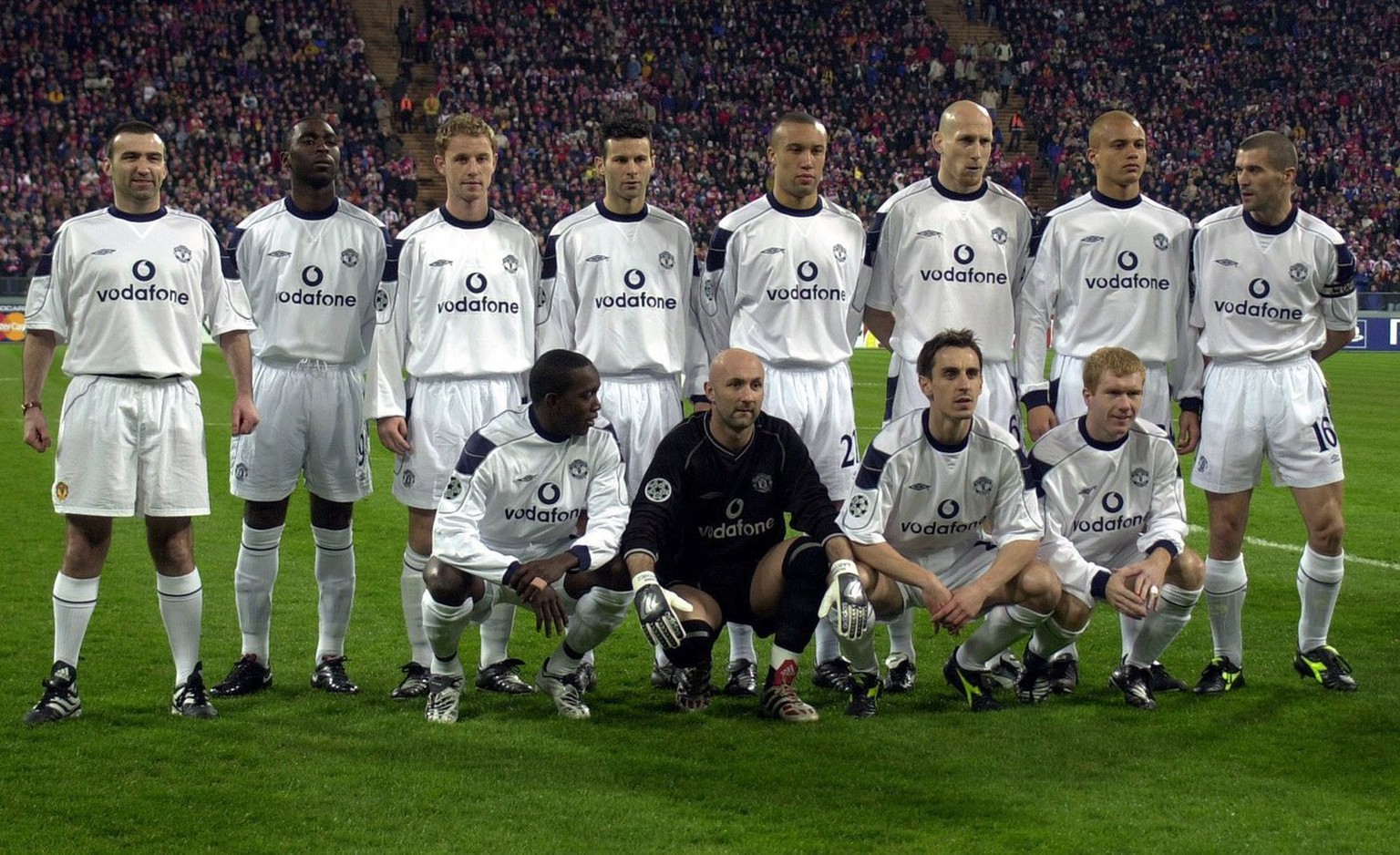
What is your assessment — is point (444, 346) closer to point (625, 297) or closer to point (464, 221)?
point (464, 221)

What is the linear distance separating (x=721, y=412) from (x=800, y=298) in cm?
84

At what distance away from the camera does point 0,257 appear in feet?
90.0

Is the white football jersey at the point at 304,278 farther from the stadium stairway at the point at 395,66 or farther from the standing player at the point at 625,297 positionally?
the stadium stairway at the point at 395,66

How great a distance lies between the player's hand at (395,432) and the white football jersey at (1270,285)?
3.24m

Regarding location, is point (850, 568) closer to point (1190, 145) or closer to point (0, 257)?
point (0, 257)

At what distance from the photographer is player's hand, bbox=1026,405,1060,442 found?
623 centimetres

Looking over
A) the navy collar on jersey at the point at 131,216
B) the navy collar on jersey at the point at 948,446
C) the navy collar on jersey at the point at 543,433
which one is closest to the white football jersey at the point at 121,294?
the navy collar on jersey at the point at 131,216

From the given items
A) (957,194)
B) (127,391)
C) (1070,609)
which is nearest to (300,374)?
(127,391)

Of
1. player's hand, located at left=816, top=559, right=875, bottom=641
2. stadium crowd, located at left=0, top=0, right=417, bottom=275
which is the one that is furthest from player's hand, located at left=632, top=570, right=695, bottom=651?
stadium crowd, located at left=0, top=0, right=417, bottom=275

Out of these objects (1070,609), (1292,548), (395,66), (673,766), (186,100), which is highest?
(395,66)

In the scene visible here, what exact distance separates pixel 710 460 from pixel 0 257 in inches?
991

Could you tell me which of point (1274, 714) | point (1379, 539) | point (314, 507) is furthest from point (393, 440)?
point (1379, 539)

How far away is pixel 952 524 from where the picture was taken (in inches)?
233

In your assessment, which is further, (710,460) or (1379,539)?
(1379,539)
